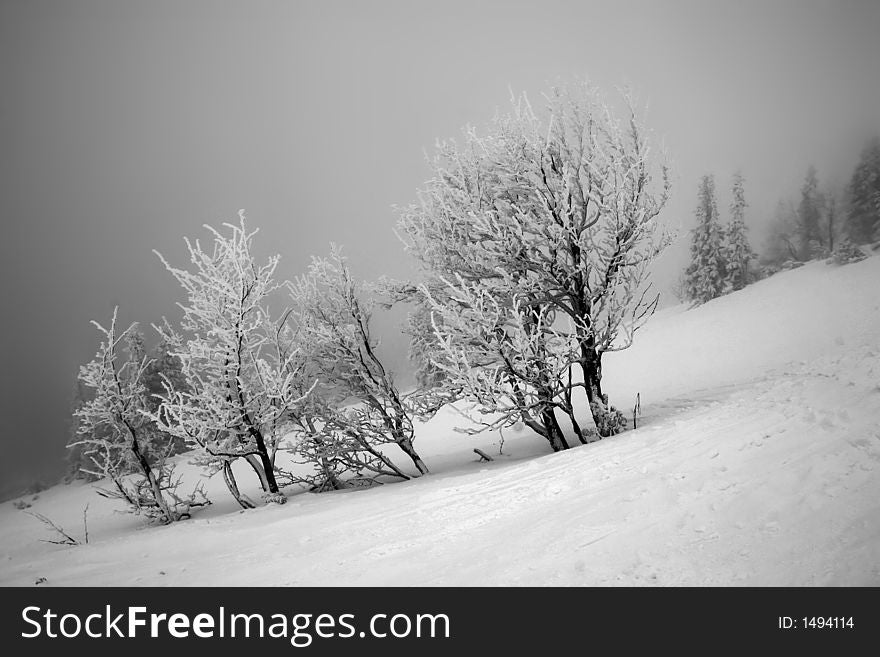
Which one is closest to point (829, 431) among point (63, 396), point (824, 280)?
point (824, 280)

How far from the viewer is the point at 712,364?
16484mm

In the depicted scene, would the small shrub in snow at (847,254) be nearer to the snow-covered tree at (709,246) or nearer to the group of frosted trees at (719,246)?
the group of frosted trees at (719,246)

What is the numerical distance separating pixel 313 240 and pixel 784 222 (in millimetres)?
178521

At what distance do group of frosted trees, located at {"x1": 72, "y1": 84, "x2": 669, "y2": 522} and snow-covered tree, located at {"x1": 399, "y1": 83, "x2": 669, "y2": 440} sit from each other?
0.04 metres

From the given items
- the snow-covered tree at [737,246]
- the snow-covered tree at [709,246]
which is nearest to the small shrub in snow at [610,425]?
the snow-covered tree at [709,246]

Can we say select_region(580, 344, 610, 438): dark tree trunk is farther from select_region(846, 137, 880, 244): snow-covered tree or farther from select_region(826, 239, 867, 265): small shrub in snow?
select_region(846, 137, 880, 244): snow-covered tree

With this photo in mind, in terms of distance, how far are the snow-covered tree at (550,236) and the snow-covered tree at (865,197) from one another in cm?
3445

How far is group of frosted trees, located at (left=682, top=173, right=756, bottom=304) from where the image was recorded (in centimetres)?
2973

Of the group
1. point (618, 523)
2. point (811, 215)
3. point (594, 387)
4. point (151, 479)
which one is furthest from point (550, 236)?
point (811, 215)

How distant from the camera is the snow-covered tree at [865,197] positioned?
28.6m

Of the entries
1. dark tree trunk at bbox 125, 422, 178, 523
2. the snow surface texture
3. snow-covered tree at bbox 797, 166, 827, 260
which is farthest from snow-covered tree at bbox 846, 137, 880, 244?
dark tree trunk at bbox 125, 422, 178, 523

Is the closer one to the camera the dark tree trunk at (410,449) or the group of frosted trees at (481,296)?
the group of frosted trees at (481,296)

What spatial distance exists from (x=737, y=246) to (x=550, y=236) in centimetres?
3118

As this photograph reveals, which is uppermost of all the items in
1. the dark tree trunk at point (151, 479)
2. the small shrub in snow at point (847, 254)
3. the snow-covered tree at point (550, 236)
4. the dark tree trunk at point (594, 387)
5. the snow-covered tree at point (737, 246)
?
the snow-covered tree at point (737, 246)
